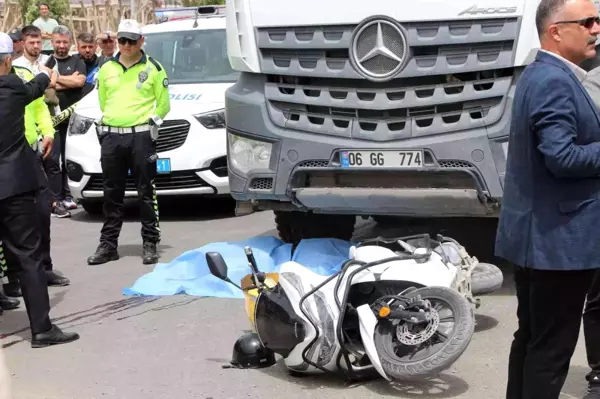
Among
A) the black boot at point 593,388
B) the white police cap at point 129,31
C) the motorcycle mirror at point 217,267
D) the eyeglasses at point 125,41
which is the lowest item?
the black boot at point 593,388

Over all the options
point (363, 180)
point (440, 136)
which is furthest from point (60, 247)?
point (440, 136)

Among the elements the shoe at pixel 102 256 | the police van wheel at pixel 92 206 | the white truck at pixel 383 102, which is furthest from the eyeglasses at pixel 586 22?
the police van wheel at pixel 92 206

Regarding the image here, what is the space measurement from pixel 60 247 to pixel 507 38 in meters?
4.96

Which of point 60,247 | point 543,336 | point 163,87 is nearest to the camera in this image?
point 543,336

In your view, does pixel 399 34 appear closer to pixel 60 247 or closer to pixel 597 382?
pixel 597 382

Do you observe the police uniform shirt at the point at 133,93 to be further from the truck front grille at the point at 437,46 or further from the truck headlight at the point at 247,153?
the truck front grille at the point at 437,46

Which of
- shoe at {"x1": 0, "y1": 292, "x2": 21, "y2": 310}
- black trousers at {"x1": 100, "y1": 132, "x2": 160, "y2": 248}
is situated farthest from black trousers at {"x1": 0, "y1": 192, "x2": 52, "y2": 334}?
black trousers at {"x1": 100, "y1": 132, "x2": 160, "y2": 248}

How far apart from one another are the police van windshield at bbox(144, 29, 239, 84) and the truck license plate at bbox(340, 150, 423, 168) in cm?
436

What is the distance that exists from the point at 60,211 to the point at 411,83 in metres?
5.93

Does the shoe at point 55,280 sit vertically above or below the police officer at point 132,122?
below

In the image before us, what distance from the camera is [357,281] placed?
527 centimetres

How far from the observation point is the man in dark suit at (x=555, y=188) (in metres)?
3.72

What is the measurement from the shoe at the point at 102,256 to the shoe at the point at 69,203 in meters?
3.21

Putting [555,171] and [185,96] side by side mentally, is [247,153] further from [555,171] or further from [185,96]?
[555,171]
